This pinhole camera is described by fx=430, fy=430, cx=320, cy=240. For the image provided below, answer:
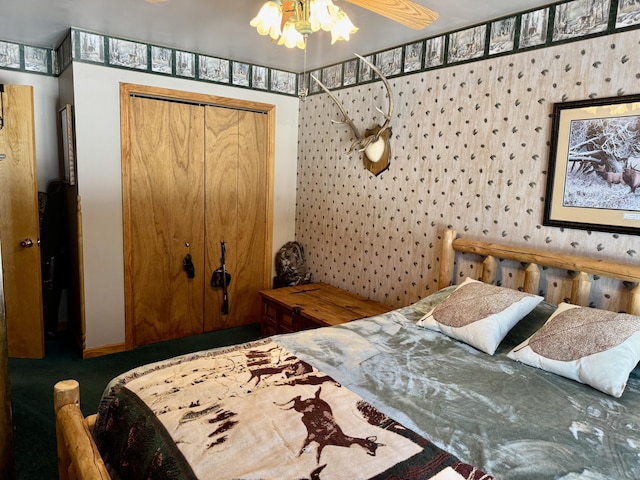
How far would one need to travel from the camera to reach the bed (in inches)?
44.5

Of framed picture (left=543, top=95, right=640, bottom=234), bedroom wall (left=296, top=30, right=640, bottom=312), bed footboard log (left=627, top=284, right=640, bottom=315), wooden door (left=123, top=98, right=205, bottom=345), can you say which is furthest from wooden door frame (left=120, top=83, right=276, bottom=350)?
bed footboard log (left=627, top=284, right=640, bottom=315)

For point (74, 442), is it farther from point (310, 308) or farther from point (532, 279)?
point (532, 279)

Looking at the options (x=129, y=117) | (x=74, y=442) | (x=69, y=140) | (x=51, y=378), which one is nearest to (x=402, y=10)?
(x=74, y=442)

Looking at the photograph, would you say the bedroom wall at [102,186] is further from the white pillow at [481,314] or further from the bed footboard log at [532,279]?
the bed footboard log at [532,279]

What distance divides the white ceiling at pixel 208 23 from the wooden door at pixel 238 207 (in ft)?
1.95

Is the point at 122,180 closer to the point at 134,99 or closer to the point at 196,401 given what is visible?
the point at 134,99

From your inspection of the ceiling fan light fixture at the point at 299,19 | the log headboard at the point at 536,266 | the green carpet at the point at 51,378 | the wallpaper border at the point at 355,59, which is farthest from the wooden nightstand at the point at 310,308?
the ceiling fan light fixture at the point at 299,19

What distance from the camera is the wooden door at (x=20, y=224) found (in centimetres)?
302

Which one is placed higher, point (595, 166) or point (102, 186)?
point (595, 166)

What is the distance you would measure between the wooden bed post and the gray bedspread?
0.62 m

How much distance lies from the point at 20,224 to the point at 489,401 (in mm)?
3258

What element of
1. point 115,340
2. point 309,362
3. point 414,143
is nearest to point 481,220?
point 414,143

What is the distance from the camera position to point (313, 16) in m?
1.52

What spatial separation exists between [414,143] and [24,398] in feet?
9.71
